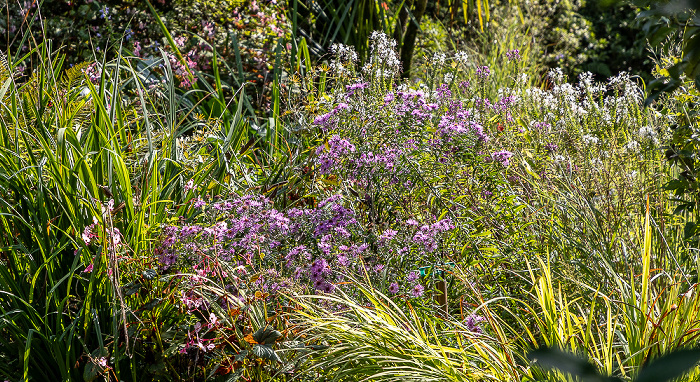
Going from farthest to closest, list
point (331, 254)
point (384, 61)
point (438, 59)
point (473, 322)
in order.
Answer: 1. point (438, 59)
2. point (384, 61)
3. point (331, 254)
4. point (473, 322)

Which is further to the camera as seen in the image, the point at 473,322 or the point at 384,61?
the point at 384,61

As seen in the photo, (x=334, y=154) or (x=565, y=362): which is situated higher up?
(x=565, y=362)

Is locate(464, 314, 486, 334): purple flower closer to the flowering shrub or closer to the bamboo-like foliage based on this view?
the bamboo-like foliage

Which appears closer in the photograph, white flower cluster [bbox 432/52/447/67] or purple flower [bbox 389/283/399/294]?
purple flower [bbox 389/283/399/294]

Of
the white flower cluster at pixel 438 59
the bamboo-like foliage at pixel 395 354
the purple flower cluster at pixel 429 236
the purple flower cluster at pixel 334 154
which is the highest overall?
the white flower cluster at pixel 438 59

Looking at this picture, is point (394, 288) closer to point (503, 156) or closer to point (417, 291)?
point (417, 291)

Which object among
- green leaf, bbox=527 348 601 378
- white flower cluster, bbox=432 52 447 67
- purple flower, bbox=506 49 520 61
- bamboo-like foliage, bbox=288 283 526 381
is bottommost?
bamboo-like foliage, bbox=288 283 526 381

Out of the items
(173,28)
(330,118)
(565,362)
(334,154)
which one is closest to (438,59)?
(330,118)

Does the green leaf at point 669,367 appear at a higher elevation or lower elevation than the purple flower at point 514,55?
higher

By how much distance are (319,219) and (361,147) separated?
1.55ft

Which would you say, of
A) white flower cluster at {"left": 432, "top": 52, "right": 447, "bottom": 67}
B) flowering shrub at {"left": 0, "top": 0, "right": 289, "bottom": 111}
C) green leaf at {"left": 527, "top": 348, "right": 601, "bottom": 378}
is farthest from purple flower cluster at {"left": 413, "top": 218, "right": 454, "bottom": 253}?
flowering shrub at {"left": 0, "top": 0, "right": 289, "bottom": 111}

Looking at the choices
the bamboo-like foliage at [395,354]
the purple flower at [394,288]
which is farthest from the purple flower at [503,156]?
the bamboo-like foliage at [395,354]

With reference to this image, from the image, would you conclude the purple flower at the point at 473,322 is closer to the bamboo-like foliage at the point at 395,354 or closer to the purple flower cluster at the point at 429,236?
the bamboo-like foliage at the point at 395,354

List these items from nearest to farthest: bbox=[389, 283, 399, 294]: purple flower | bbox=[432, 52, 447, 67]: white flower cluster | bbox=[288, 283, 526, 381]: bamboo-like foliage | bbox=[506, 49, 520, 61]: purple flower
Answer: bbox=[288, 283, 526, 381]: bamboo-like foliage
bbox=[389, 283, 399, 294]: purple flower
bbox=[432, 52, 447, 67]: white flower cluster
bbox=[506, 49, 520, 61]: purple flower
